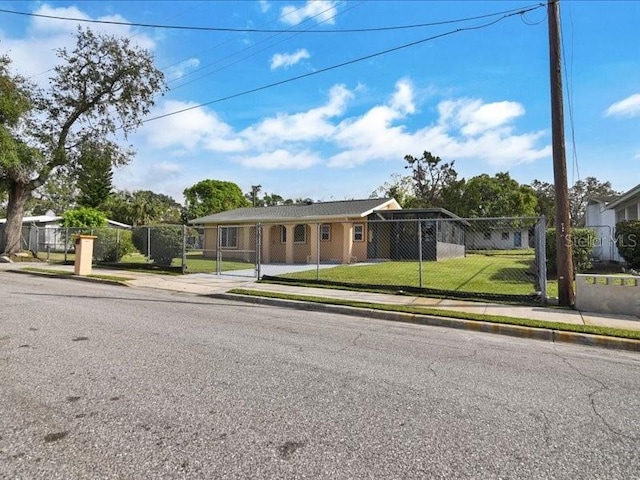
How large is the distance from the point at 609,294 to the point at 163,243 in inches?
615

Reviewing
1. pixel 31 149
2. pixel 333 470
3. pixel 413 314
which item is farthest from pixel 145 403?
pixel 31 149

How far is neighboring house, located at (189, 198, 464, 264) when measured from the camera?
2277 cm

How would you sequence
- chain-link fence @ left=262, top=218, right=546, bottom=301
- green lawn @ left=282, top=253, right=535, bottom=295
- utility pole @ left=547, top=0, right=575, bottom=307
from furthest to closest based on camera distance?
1. green lawn @ left=282, top=253, right=535, bottom=295
2. chain-link fence @ left=262, top=218, right=546, bottom=301
3. utility pole @ left=547, top=0, right=575, bottom=307

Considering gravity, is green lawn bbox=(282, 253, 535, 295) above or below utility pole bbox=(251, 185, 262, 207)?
below

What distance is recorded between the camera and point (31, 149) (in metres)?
21.0

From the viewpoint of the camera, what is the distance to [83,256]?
16.4m

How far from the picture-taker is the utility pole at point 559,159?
30.4ft

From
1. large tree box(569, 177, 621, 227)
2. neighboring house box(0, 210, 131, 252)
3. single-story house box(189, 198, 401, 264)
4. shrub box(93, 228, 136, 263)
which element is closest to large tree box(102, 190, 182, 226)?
neighboring house box(0, 210, 131, 252)

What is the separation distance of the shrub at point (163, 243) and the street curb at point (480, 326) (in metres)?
8.51

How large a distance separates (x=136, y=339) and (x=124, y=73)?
22.3m

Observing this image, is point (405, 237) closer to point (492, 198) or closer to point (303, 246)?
point (303, 246)

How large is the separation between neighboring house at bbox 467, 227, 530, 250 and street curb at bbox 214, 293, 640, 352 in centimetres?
2592

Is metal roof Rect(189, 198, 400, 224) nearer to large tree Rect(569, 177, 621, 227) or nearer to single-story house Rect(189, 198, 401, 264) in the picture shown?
single-story house Rect(189, 198, 401, 264)

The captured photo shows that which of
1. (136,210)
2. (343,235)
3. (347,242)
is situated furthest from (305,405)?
(136,210)
